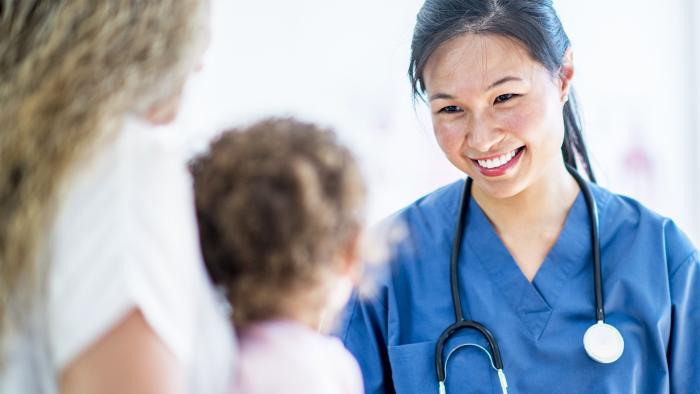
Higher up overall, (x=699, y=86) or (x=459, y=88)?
(x=459, y=88)

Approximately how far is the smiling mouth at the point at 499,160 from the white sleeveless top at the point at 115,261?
0.89 m

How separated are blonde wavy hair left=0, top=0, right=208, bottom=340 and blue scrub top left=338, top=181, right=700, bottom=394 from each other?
3.00 ft

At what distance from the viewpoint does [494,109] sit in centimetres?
152

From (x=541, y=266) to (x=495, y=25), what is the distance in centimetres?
49

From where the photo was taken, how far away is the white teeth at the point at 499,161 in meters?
1.54

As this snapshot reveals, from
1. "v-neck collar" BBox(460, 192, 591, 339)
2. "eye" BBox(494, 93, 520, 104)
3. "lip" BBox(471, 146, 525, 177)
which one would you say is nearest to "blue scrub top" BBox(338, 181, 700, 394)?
"v-neck collar" BBox(460, 192, 591, 339)

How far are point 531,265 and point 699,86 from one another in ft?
6.60

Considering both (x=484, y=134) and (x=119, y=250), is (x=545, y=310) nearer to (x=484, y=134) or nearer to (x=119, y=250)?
(x=484, y=134)

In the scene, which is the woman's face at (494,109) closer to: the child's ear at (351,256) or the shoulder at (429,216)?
the shoulder at (429,216)

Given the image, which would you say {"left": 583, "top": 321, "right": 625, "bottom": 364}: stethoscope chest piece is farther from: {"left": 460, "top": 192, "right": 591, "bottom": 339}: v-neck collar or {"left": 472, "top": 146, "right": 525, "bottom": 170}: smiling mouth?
{"left": 472, "top": 146, "right": 525, "bottom": 170}: smiling mouth

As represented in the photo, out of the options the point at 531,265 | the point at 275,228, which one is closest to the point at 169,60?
the point at 275,228

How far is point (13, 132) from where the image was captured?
74 centimetres

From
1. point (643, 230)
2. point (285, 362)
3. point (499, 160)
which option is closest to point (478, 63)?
point (499, 160)

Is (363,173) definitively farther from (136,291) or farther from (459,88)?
(459,88)
